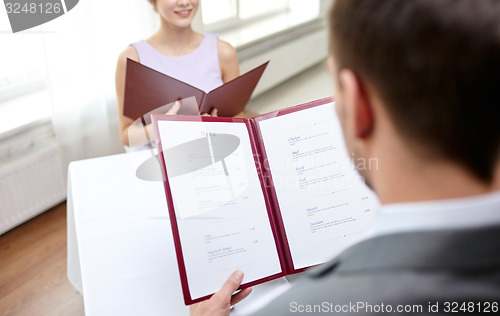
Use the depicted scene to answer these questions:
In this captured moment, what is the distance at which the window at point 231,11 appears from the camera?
3.67 m

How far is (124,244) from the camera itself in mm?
1164

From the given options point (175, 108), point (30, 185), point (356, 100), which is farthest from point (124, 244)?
point (30, 185)

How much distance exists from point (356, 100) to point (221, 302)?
55 centimetres

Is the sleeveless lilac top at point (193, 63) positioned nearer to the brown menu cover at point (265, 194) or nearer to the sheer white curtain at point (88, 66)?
the sheer white curtain at point (88, 66)

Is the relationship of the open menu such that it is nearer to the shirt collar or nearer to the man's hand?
the man's hand

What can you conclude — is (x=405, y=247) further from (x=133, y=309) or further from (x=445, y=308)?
(x=133, y=309)

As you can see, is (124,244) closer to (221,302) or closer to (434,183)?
(221,302)

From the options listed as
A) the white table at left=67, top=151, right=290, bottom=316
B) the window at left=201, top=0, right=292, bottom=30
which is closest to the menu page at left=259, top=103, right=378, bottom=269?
the white table at left=67, top=151, right=290, bottom=316

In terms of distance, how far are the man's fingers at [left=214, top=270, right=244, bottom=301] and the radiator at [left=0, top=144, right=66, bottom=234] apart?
1.61m

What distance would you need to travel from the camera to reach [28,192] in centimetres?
227

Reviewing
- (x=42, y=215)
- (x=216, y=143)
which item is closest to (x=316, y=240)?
(x=216, y=143)

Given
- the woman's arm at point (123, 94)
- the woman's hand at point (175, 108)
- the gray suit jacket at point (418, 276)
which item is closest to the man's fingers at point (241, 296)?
the gray suit jacket at point (418, 276)

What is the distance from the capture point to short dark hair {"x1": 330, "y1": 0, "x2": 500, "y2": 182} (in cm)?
41

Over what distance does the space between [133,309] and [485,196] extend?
2.55 feet
